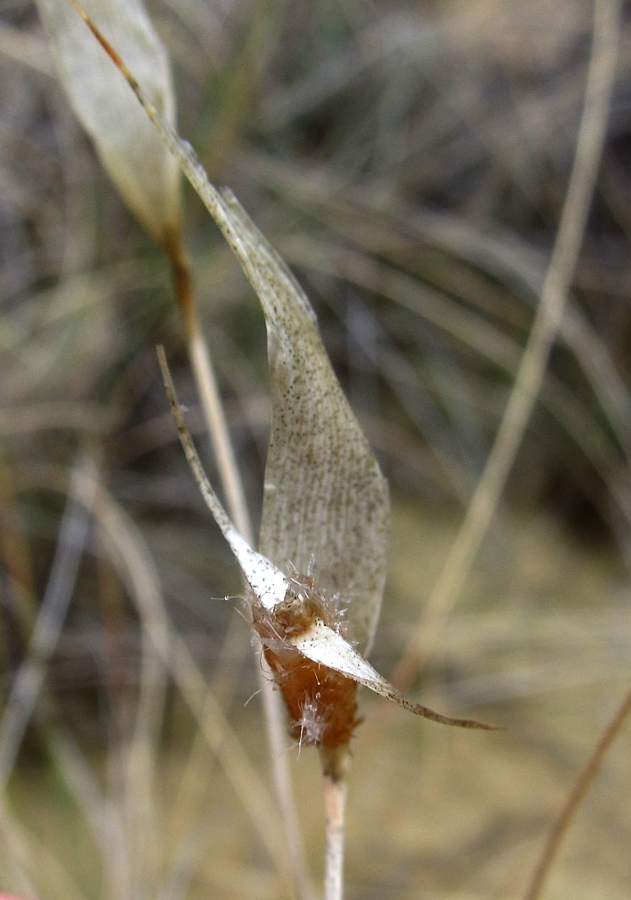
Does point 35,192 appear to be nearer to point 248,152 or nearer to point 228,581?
point 248,152

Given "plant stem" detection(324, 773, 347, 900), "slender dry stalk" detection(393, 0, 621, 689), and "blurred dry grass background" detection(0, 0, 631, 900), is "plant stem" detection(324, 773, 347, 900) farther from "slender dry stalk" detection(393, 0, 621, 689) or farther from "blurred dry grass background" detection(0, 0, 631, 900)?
"slender dry stalk" detection(393, 0, 621, 689)

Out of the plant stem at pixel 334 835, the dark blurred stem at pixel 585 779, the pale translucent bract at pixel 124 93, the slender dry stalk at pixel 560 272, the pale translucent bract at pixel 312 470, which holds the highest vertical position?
the slender dry stalk at pixel 560 272

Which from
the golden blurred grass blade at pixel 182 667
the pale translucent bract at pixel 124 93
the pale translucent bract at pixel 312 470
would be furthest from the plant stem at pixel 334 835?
the golden blurred grass blade at pixel 182 667

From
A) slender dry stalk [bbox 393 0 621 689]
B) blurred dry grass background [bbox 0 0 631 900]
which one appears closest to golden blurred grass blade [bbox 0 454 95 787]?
blurred dry grass background [bbox 0 0 631 900]

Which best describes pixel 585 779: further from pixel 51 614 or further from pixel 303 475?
pixel 51 614

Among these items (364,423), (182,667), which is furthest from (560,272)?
(182,667)

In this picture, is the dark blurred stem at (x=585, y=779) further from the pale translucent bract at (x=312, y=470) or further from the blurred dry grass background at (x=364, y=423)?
the blurred dry grass background at (x=364, y=423)
